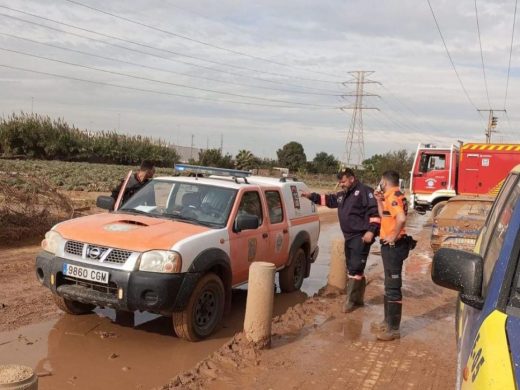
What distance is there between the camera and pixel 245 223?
6.58 meters

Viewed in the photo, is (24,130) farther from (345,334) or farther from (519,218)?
(519,218)

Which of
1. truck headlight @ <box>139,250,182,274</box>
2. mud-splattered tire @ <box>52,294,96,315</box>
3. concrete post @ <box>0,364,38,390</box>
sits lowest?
mud-splattered tire @ <box>52,294,96,315</box>

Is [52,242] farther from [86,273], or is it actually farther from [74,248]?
[86,273]

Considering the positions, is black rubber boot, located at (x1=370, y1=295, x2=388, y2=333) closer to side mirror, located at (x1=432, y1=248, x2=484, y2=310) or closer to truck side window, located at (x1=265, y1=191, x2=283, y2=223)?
truck side window, located at (x1=265, y1=191, x2=283, y2=223)

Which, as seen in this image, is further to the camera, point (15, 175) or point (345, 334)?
point (15, 175)

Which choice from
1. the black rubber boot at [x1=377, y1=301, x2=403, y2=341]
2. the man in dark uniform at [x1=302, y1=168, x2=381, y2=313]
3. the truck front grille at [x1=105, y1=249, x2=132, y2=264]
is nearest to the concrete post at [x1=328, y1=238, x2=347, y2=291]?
the man in dark uniform at [x1=302, y1=168, x2=381, y2=313]

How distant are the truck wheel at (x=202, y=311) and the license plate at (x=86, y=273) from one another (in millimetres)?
826

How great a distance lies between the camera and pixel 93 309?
22.5 feet

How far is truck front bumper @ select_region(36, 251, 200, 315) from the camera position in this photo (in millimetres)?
5406

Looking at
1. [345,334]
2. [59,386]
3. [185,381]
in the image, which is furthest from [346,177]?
[59,386]

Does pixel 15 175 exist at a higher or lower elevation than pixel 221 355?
higher

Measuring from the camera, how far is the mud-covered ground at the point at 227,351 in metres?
5.05

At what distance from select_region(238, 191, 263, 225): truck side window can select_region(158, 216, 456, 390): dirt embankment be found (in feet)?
4.61

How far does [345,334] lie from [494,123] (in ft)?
187
